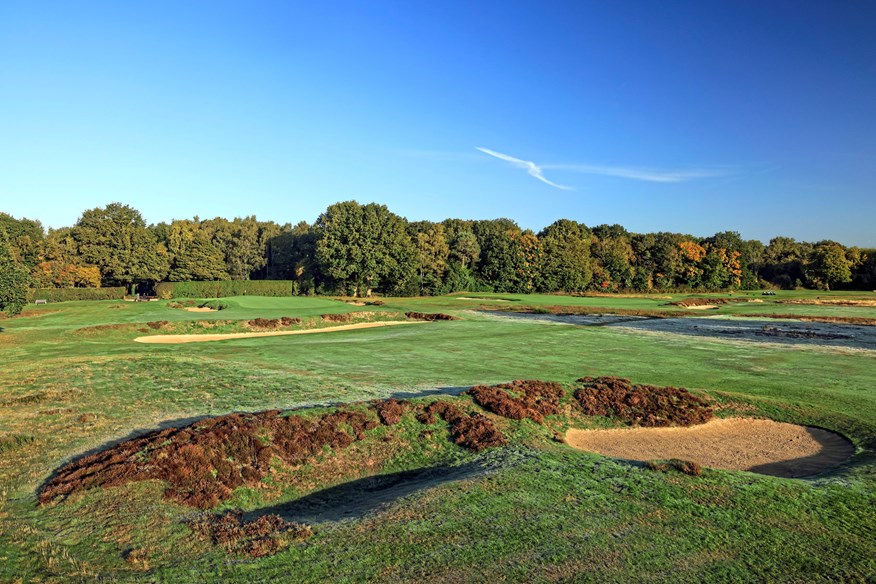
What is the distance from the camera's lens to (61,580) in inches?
273

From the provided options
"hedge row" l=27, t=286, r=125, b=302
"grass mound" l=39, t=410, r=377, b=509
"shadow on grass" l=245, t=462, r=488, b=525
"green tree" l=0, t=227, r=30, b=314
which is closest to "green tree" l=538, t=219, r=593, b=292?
"hedge row" l=27, t=286, r=125, b=302

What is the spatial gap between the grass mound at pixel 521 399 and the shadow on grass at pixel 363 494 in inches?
142

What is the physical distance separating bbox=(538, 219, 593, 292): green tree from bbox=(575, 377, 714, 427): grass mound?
104 meters

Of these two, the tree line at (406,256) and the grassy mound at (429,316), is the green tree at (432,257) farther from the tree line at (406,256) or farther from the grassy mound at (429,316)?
the grassy mound at (429,316)

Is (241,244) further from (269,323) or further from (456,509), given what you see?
(456,509)

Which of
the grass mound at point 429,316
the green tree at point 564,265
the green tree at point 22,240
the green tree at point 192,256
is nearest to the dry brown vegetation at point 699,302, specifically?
the green tree at point 564,265

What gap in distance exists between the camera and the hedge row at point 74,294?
79188 mm

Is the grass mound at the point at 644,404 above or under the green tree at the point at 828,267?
under

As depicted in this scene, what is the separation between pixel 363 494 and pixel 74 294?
90.2 metres

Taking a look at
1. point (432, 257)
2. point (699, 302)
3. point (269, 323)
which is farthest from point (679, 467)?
point (432, 257)

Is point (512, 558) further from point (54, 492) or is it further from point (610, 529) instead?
point (54, 492)

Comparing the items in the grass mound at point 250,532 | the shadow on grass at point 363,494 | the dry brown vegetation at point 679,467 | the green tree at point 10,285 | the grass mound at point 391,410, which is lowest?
the shadow on grass at point 363,494

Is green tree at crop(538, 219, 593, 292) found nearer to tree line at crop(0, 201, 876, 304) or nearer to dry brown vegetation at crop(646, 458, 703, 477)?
tree line at crop(0, 201, 876, 304)

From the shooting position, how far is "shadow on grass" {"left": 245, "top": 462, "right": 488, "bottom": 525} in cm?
970
